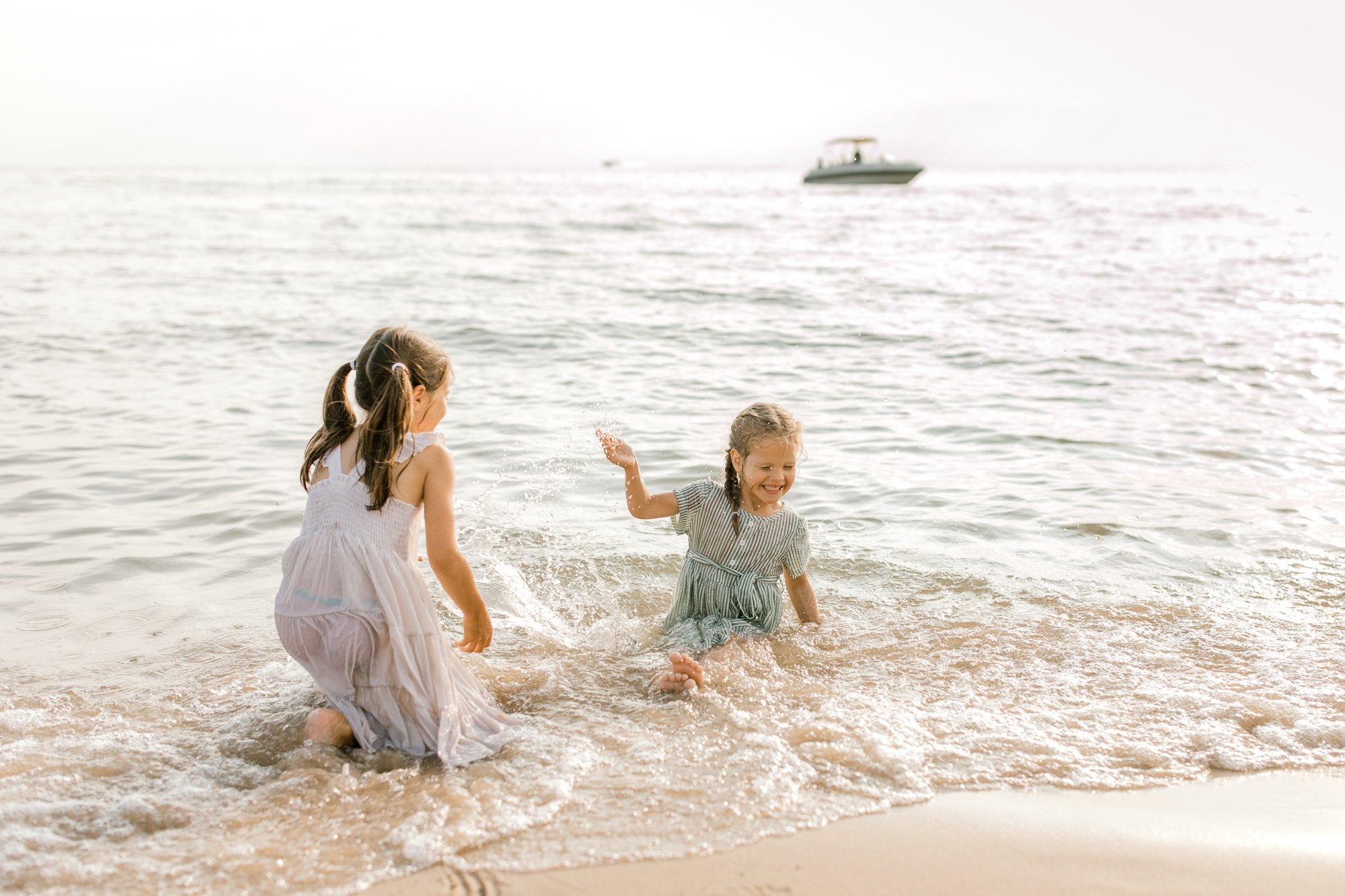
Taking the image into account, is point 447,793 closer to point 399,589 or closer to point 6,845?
point 399,589

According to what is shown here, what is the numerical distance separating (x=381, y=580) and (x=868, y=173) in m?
52.6

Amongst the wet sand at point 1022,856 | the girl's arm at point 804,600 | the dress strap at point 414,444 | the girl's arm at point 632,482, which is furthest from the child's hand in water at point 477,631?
the girl's arm at point 804,600

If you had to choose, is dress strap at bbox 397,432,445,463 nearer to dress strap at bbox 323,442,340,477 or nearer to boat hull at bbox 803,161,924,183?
dress strap at bbox 323,442,340,477

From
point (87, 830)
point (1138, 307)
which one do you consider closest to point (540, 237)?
point (1138, 307)

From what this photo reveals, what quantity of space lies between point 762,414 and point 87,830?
8.77 feet

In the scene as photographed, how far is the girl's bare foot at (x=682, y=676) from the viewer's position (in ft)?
13.0

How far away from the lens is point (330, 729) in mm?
3473

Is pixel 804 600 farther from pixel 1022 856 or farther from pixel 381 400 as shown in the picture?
pixel 381 400

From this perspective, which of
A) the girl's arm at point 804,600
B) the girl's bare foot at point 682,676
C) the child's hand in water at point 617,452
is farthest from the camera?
the girl's arm at point 804,600

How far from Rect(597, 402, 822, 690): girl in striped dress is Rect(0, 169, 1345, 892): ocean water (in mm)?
189

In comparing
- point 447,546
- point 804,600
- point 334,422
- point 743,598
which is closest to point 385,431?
point 334,422

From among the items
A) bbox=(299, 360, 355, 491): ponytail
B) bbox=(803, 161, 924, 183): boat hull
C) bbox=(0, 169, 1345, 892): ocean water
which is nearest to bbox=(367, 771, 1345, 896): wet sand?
bbox=(0, 169, 1345, 892): ocean water

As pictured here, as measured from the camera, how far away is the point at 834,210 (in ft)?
123

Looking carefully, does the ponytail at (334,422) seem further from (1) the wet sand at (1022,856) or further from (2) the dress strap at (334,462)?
(1) the wet sand at (1022,856)
